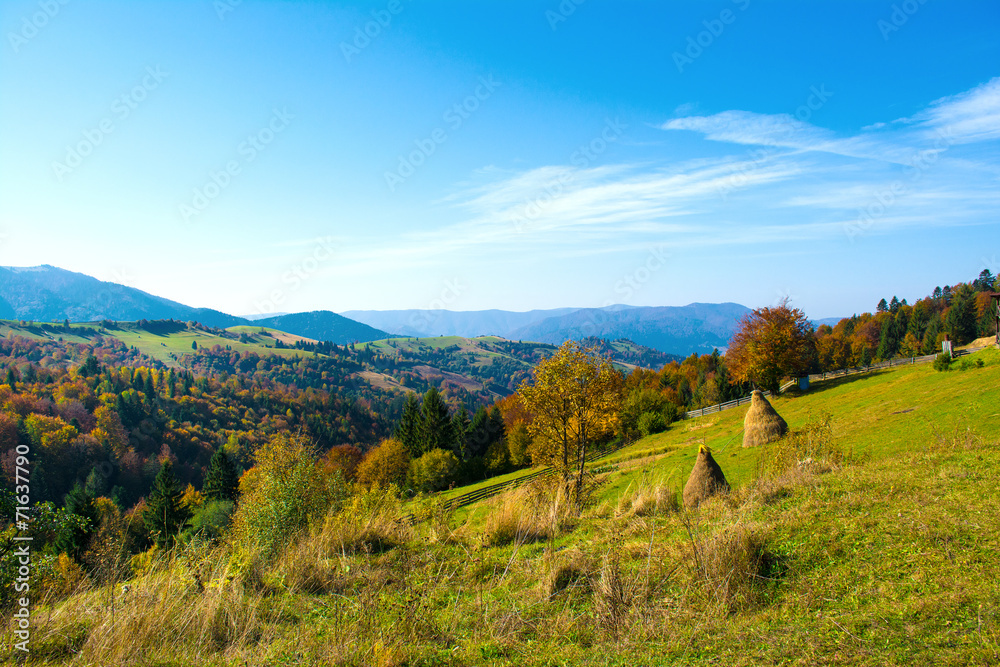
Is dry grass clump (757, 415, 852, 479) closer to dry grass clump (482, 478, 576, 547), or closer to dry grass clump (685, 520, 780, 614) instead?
dry grass clump (685, 520, 780, 614)

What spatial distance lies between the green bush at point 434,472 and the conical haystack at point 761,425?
1612 inches

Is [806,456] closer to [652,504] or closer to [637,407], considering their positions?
[652,504]

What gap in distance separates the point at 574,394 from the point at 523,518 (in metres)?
9.49

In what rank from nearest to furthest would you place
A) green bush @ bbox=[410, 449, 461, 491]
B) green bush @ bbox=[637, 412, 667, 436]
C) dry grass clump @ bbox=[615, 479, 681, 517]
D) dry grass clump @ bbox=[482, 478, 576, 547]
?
dry grass clump @ bbox=[482, 478, 576, 547] → dry grass clump @ bbox=[615, 479, 681, 517] → green bush @ bbox=[637, 412, 667, 436] → green bush @ bbox=[410, 449, 461, 491]

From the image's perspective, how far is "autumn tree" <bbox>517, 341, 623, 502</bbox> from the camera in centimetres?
1888

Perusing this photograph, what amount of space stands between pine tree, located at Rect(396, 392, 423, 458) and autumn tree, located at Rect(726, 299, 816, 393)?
46685 millimetres

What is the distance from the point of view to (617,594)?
5906 millimetres

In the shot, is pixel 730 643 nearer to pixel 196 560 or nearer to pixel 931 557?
pixel 931 557

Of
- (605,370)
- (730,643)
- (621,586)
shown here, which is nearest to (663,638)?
(730,643)

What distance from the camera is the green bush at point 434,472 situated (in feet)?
192

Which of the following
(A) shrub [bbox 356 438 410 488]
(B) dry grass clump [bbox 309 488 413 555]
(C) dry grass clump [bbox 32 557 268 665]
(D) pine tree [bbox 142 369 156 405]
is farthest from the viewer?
(D) pine tree [bbox 142 369 156 405]

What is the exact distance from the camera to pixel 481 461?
220 ft

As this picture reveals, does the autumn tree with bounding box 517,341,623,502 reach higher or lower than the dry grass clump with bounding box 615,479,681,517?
higher

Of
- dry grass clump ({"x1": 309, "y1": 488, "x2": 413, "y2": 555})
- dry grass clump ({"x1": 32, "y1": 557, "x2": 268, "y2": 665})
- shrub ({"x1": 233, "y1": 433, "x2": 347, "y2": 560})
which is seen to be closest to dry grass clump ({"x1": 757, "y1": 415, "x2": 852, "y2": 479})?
dry grass clump ({"x1": 309, "y1": 488, "x2": 413, "y2": 555})
